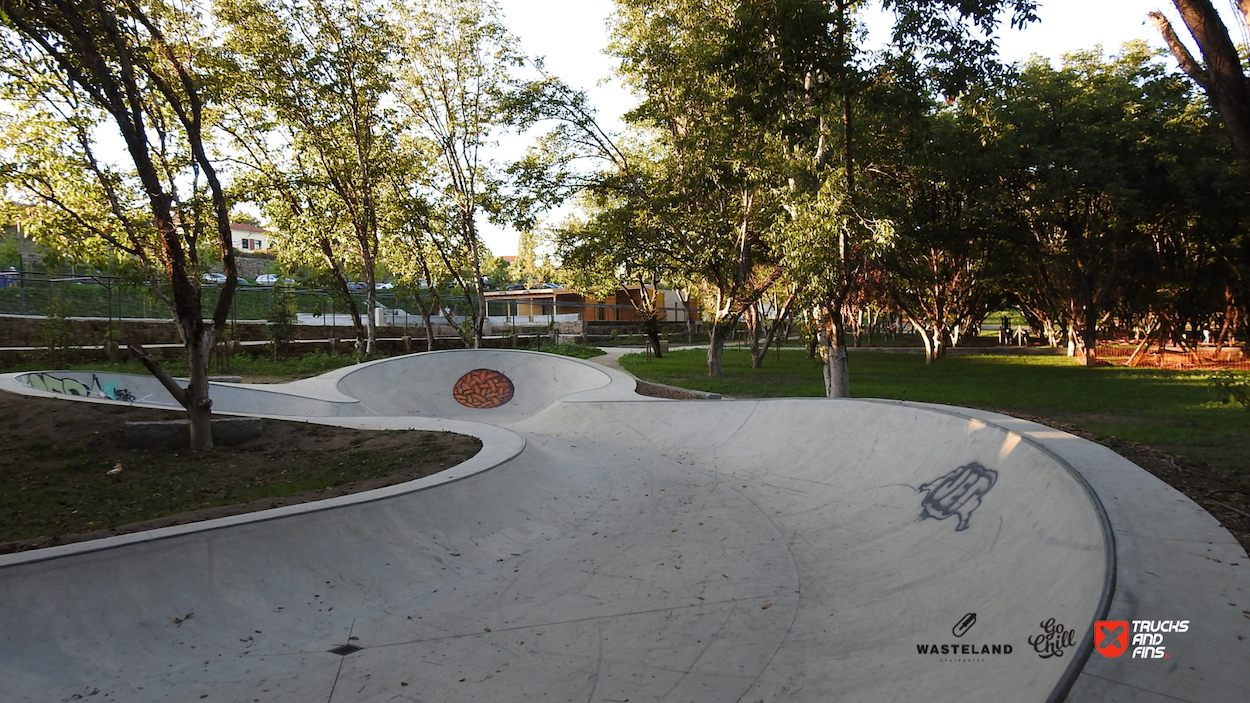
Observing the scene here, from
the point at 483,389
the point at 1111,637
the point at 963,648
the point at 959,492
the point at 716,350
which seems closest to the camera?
the point at 1111,637

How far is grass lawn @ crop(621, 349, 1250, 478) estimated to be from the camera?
9188mm

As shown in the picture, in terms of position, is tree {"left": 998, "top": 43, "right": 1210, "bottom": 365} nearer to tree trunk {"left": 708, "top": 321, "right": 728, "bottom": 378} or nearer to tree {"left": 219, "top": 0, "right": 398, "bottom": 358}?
tree trunk {"left": 708, "top": 321, "right": 728, "bottom": 378}

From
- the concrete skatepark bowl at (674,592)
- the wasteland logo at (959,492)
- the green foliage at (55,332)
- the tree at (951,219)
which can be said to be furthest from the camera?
the tree at (951,219)

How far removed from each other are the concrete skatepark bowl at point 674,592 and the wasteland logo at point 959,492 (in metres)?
0.04

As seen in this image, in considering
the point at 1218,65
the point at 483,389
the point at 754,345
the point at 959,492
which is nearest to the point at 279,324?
the point at 483,389

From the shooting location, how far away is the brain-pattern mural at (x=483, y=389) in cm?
1784

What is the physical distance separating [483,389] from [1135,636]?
16.7 meters

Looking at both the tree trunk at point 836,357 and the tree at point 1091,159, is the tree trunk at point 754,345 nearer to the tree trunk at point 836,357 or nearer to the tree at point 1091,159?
the tree trunk at point 836,357

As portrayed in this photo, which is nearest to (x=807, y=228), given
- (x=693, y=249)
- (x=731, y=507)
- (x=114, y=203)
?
(x=731, y=507)

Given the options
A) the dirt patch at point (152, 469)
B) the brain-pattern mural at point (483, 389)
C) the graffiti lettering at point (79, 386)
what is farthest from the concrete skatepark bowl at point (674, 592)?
the graffiti lettering at point (79, 386)

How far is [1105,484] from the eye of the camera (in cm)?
537

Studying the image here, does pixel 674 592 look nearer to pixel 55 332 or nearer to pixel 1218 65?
pixel 1218 65

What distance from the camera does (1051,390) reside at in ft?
53.2

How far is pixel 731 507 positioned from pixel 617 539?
6.21 feet
